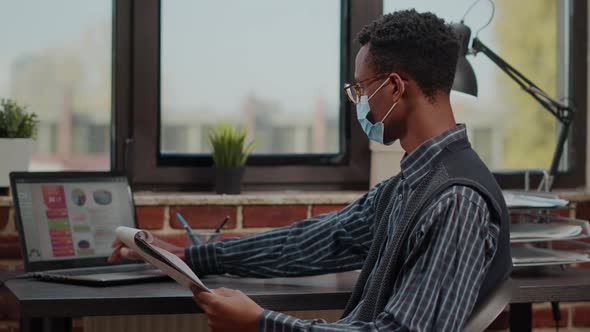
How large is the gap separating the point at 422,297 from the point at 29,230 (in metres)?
1.12

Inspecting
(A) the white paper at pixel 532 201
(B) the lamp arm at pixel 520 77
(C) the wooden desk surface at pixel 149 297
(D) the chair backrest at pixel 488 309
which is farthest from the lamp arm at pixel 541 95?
(D) the chair backrest at pixel 488 309

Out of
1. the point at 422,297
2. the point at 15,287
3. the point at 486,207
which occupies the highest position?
the point at 486,207

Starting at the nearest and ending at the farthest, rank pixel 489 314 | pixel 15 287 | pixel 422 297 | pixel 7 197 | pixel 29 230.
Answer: pixel 422 297 < pixel 489 314 < pixel 15 287 < pixel 29 230 < pixel 7 197

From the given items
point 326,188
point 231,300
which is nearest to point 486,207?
point 231,300

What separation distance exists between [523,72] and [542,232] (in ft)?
2.68

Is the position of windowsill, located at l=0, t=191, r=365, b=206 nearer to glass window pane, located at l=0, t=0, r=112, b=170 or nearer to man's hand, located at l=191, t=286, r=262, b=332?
glass window pane, located at l=0, t=0, r=112, b=170

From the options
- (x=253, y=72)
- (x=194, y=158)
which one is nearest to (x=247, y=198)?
(x=194, y=158)

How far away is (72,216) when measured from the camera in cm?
218

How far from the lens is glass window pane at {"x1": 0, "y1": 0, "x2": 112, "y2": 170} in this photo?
2.51m

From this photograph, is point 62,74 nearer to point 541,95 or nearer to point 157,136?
point 157,136

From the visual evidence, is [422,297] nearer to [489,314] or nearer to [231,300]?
[489,314]

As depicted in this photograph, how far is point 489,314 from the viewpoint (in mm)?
1418

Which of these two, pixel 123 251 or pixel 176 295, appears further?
pixel 123 251

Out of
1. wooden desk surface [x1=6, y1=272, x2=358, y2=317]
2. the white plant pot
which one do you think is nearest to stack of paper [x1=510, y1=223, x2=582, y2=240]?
wooden desk surface [x1=6, y1=272, x2=358, y2=317]
